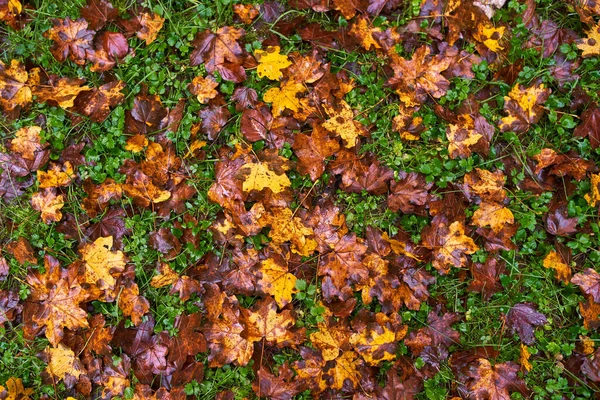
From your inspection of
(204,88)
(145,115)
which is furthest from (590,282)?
(145,115)

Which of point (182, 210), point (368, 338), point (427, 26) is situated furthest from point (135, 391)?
point (427, 26)

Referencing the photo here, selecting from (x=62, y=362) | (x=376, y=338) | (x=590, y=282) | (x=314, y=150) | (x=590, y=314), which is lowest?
(x=62, y=362)

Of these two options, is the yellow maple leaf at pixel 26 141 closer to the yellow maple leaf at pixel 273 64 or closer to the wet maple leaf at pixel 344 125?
the yellow maple leaf at pixel 273 64

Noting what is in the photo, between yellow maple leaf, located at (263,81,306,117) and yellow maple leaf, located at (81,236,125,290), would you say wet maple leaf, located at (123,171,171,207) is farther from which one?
yellow maple leaf, located at (263,81,306,117)

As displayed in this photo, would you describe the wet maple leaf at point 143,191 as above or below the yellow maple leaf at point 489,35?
below

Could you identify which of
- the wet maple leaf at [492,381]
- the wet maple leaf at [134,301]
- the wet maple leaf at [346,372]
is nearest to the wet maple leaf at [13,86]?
the wet maple leaf at [134,301]

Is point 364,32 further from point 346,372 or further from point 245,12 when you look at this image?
point 346,372

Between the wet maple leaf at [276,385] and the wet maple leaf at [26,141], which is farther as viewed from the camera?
the wet maple leaf at [26,141]

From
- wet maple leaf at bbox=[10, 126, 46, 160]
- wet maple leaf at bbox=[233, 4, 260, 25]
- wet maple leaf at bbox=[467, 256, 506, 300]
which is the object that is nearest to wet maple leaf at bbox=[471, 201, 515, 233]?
wet maple leaf at bbox=[467, 256, 506, 300]
